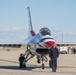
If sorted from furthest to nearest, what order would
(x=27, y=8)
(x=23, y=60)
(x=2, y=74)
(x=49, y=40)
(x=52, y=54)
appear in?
1. (x=27, y=8)
2. (x=23, y=60)
3. (x=49, y=40)
4. (x=52, y=54)
5. (x=2, y=74)

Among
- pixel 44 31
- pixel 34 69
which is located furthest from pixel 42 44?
pixel 34 69

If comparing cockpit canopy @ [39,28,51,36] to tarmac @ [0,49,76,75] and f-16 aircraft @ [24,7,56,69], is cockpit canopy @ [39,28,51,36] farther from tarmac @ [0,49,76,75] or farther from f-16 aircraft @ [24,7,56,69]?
tarmac @ [0,49,76,75]

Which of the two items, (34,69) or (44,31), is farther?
(44,31)

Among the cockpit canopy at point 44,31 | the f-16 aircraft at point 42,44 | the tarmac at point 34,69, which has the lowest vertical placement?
→ the tarmac at point 34,69

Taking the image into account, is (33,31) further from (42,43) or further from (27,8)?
(42,43)

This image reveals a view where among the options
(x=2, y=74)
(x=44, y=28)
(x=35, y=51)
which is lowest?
(x=2, y=74)

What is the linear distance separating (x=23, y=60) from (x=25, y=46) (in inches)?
58.0

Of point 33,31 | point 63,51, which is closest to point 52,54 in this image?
point 33,31

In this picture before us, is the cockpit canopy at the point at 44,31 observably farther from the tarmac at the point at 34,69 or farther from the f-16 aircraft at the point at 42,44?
the tarmac at the point at 34,69

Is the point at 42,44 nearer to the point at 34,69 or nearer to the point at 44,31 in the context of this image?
the point at 44,31

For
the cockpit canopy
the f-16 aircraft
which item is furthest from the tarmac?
the cockpit canopy

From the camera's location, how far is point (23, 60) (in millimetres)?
27500

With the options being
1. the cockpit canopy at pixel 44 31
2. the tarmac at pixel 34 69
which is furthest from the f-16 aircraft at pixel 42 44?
the tarmac at pixel 34 69

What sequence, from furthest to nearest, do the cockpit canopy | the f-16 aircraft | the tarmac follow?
1. the cockpit canopy
2. the f-16 aircraft
3. the tarmac
